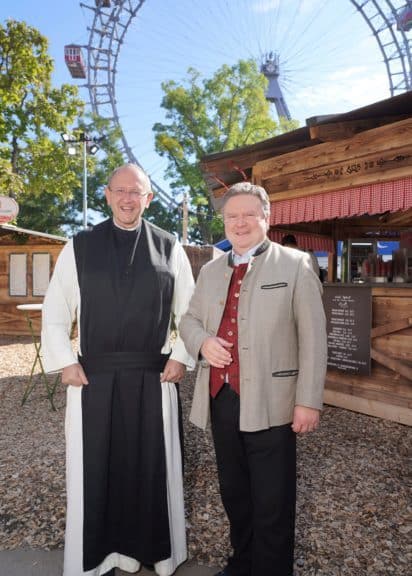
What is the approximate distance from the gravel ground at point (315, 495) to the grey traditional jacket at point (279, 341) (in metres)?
1.15

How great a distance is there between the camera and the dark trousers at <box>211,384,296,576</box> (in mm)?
1871

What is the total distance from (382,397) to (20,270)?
9093 mm

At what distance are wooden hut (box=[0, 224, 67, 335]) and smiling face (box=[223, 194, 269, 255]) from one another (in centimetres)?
972

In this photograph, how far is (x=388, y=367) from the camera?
4.82 metres

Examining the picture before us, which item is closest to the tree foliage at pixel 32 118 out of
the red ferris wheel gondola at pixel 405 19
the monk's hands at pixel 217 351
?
the monk's hands at pixel 217 351

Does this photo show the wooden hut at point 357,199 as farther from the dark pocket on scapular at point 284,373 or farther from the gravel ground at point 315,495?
the dark pocket on scapular at point 284,373

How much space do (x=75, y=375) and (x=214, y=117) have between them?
1016 inches

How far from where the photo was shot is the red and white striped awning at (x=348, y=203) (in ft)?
14.5

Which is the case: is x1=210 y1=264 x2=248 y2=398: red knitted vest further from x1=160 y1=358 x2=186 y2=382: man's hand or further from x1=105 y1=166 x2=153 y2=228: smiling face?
x1=105 y1=166 x2=153 y2=228: smiling face

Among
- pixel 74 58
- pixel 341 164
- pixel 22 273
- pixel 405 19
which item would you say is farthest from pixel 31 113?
pixel 405 19

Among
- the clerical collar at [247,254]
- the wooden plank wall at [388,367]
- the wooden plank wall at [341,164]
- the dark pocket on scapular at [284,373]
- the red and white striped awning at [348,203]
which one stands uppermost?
the wooden plank wall at [341,164]

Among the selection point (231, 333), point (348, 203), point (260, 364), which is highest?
point (348, 203)

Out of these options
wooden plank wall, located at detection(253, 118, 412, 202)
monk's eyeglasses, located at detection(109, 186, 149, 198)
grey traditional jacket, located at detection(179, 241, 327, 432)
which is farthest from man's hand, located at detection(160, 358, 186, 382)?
wooden plank wall, located at detection(253, 118, 412, 202)

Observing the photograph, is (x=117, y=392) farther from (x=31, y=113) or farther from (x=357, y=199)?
(x=31, y=113)
